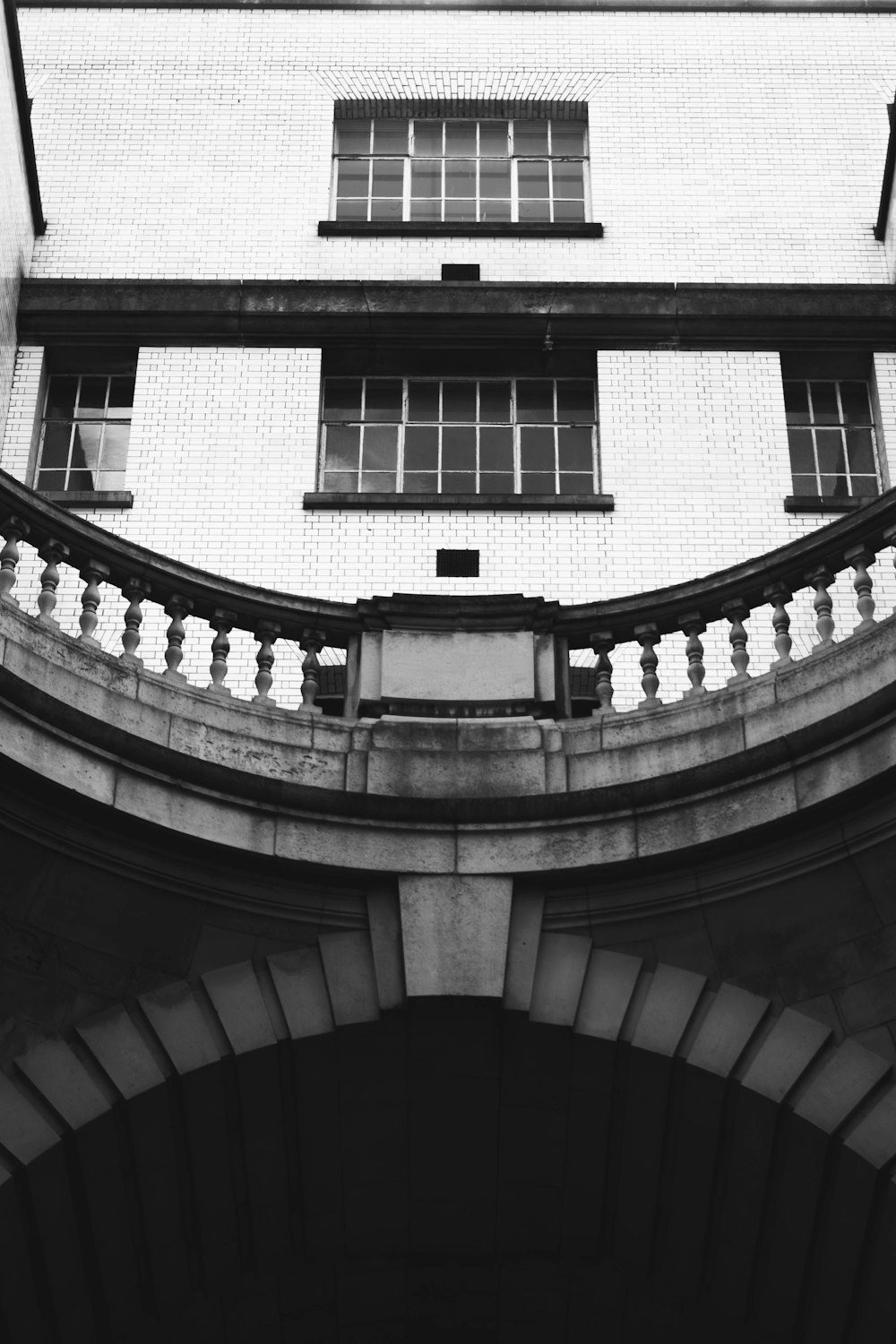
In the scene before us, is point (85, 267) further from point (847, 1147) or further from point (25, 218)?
point (847, 1147)

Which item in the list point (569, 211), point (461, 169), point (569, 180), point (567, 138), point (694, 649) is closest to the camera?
point (694, 649)

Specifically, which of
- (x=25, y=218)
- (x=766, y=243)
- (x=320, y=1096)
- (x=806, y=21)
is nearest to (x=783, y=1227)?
(x=320, y=1096)

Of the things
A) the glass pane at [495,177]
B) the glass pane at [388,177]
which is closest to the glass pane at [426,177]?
the glass pane at [388,177]

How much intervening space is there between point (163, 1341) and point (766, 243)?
1162cm

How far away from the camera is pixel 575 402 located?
60.4 feet

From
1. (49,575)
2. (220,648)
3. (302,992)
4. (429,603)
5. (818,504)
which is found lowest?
(302,992)

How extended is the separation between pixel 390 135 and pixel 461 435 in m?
4.24

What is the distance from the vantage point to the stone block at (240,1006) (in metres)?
12.0

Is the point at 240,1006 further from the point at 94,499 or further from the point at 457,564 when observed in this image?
the point at 94,499

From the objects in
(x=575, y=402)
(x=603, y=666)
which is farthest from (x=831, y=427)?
(x=603, y=666)

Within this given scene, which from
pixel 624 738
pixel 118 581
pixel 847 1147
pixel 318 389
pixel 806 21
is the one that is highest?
pixel 806 21

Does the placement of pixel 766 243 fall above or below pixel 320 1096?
above

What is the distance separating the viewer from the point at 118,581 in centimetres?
1305

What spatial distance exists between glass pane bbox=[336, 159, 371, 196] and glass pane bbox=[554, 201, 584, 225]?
194 centimetres
